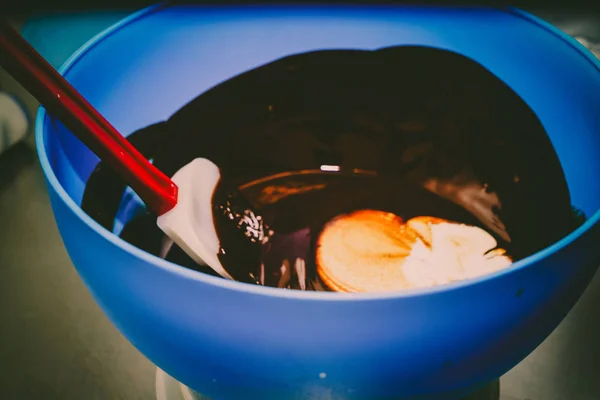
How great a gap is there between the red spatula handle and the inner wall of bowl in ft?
0.05

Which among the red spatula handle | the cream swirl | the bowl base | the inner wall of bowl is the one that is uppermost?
the inner wall of bowl

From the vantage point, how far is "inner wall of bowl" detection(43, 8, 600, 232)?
0.39 meters

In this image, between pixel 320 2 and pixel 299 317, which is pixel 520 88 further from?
pixel 299 317

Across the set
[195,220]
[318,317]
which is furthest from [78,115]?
[318,317]

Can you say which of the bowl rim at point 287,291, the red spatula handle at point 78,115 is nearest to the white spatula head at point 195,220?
the red spatula handle at point 78,115

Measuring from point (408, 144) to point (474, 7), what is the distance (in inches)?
5.9

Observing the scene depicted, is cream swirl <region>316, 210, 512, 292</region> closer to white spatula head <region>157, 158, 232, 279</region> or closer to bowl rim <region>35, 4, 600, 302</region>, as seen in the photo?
white spatula head <region>157, 158, 232, 279</region>

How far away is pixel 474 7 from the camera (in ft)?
1.56

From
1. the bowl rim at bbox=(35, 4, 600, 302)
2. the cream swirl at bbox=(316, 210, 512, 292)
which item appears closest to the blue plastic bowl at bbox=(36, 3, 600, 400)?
the bowl rim at bbox=(35, 4, 600, 302)

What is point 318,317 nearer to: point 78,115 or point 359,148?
point 78,115

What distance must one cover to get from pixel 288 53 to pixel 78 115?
250 millimetres

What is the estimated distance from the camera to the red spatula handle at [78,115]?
1.00 ft

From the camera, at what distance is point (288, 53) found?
518 millimetres

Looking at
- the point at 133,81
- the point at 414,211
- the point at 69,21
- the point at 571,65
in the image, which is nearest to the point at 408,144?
the point at 414,211
